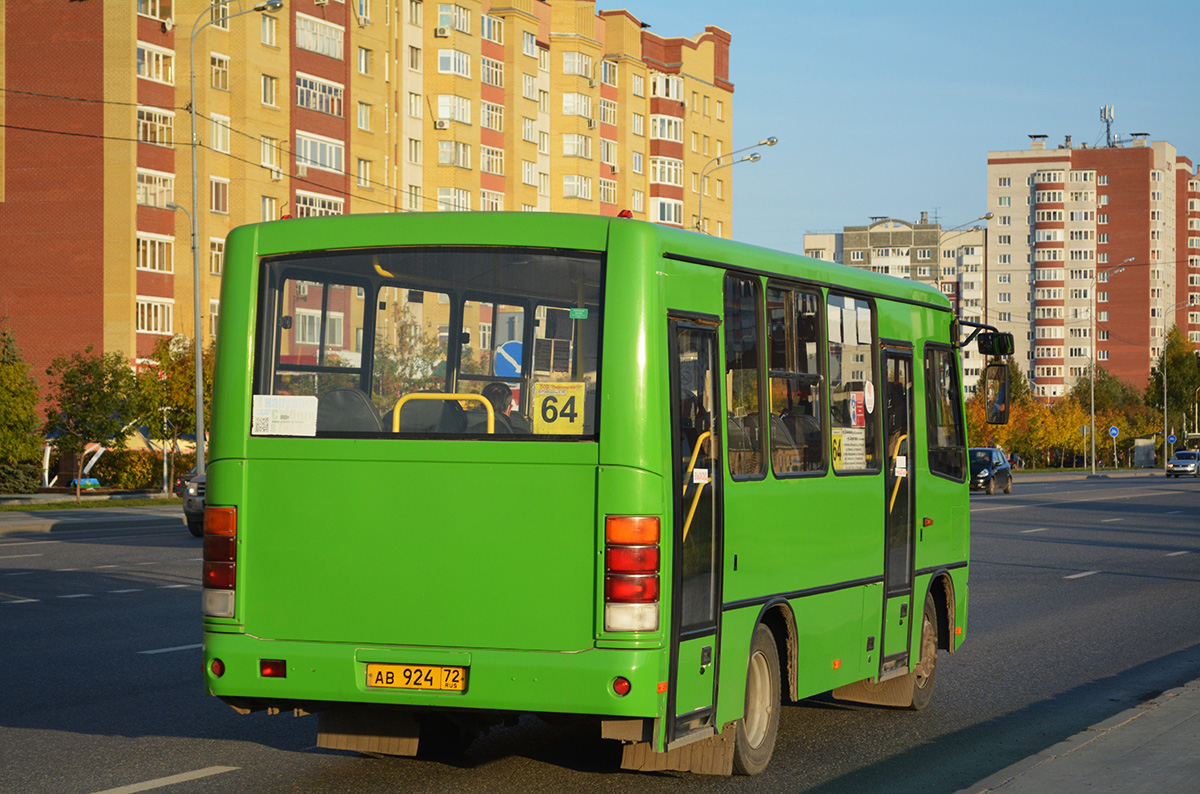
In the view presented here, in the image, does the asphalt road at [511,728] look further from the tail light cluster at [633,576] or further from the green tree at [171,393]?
the green tree at [171,393]

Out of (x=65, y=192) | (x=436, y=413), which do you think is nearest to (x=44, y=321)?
(x=65, y=192)

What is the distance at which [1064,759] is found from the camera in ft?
26.0

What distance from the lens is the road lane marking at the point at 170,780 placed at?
24.8 feet

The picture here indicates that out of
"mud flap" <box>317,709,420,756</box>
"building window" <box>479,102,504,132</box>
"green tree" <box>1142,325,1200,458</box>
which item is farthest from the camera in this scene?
"green tree" <box>1142,325,1200,458</box>

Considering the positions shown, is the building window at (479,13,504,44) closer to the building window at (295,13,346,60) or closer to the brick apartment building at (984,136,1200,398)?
the building window at (295,13,346,60)

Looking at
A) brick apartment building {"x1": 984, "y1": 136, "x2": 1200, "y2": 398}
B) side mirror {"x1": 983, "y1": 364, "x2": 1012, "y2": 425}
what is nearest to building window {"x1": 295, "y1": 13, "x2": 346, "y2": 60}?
side mirror {"x1": 983, "y1": 364, "x2": 1012, "y2": 425}

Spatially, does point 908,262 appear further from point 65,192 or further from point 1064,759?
point 1064,759

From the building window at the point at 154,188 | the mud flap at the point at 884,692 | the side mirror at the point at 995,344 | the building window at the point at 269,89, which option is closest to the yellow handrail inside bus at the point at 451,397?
the mud flap at the point at 884,692

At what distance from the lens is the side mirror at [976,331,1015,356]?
38.0 feet

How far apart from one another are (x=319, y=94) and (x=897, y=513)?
62260mm

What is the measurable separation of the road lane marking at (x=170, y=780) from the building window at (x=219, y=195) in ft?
189

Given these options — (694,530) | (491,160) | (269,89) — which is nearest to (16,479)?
(269,89)

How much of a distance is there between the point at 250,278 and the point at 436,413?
1.19 m

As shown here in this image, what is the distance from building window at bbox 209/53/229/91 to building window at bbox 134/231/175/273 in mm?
6862
